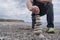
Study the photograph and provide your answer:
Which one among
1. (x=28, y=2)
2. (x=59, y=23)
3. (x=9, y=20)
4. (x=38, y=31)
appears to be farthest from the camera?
(x=9, y=20)

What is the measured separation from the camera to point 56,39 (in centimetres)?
203

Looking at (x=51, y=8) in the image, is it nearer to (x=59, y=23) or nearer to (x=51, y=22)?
(x=51, y=22)

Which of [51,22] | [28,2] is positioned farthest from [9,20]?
[28,2]

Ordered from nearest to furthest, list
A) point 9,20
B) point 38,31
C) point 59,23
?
point 38,31
point 59,23
point 9,20

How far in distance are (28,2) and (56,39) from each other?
0.38 metres

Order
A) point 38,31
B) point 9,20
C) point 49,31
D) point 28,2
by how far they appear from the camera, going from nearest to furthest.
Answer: point 38,31 → point 28,2 → point 49,31 → point 9,20

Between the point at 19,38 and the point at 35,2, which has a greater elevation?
the point at 35,2

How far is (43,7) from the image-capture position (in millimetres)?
2572

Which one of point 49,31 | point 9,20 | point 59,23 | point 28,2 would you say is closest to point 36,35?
point 28,2

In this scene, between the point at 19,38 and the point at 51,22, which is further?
the point at 51,22

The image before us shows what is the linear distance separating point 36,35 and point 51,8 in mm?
617

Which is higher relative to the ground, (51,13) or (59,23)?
(51,13)

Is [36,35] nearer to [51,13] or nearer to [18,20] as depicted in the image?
[51,13]

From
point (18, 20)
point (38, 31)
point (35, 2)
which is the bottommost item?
point (18, 20)
